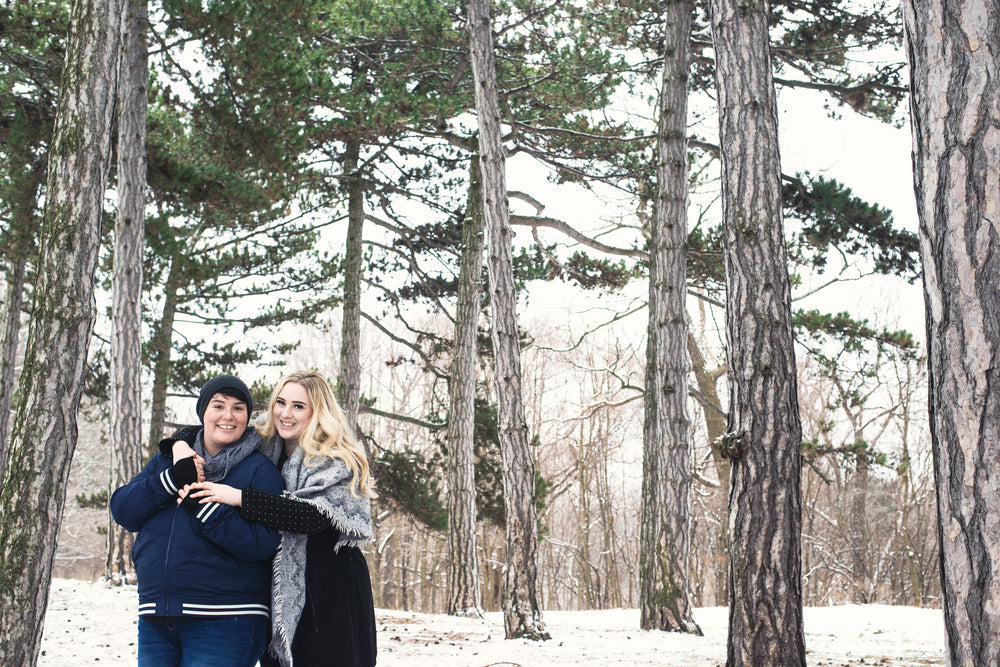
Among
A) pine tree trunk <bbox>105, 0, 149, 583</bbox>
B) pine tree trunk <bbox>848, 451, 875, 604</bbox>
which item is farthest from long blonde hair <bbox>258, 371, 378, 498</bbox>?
pine tree trunk <bbox>848, 451, 875, 604</bbox>

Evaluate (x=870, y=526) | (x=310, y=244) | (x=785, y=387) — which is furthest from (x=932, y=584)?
(x=785, y=387)

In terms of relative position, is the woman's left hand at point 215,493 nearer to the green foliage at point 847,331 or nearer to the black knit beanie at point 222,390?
the black knit beanie at point 222,390

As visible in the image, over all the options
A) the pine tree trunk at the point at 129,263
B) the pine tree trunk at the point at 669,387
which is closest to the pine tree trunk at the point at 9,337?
the pine tree trunk at the point at 129,263

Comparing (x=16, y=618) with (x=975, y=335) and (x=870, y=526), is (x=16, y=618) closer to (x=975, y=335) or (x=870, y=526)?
(x=975, y=335)

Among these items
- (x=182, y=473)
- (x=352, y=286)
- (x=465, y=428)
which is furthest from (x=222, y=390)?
(x=352, y=286)

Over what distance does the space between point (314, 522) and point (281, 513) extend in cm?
12

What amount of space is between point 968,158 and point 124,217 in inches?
346

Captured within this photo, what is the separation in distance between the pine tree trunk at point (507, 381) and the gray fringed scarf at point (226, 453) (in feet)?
15.0

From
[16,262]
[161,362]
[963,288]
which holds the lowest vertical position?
[963,288]

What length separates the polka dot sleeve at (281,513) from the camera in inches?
108

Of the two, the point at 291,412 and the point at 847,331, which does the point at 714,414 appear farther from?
the point at 291,412

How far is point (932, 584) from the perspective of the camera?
18.0 metres

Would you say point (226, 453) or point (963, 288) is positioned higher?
point (963, 288)

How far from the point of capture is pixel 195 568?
2.70 meters
